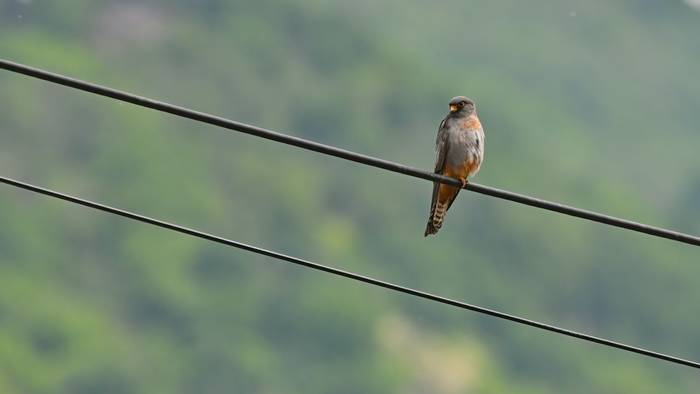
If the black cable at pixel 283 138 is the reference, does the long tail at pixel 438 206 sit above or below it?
below

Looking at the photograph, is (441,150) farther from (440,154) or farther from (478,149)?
(478,149)

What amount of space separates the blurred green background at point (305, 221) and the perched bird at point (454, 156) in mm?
78834

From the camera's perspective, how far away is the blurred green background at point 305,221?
343 ft

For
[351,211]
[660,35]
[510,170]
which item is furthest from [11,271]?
[660,35]

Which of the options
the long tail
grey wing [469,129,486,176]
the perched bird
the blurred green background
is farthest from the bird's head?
the blurred green background

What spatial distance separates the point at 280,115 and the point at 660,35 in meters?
52.5

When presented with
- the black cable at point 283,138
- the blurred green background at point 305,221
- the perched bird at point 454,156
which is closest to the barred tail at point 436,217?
the perched bird at point 454,156

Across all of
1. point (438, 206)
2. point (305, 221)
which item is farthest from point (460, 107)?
point (305, 221)

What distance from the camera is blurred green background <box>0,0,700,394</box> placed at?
105 m

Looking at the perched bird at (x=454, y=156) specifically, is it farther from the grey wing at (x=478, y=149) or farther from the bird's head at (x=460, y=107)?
the bird's head at (x=460, y=107)

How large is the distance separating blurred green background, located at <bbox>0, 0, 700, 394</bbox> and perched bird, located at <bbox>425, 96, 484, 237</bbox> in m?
78.8

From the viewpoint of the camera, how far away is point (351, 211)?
125 m

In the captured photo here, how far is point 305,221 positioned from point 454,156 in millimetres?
108824

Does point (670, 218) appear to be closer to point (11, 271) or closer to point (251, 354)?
point (251, 354)
